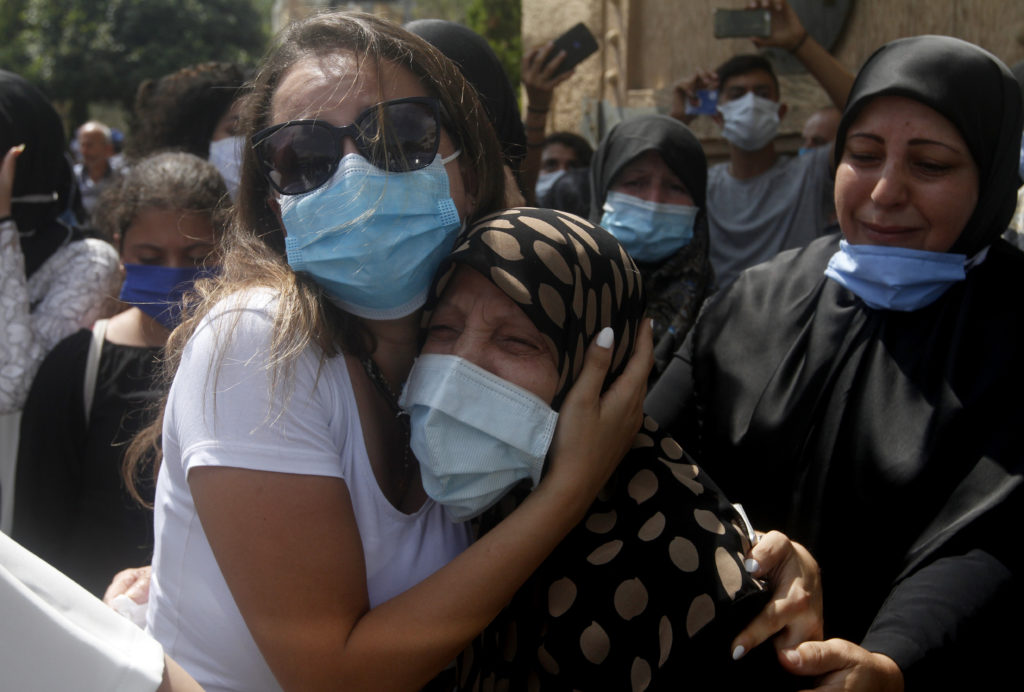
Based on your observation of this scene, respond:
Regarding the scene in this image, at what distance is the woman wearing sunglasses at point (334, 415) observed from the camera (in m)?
1.39

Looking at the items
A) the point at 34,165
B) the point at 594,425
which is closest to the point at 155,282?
the point at 34,165

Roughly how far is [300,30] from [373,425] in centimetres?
78

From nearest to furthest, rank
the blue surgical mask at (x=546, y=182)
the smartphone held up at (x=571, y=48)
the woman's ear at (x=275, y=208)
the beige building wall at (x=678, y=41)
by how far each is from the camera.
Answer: the woman's ear at (x=275, y=208)
the smartphone held up at (x=571, y=48)
the beige building wall at (x=678, y=41)
the blue surgical mask at (x=546, y=182)

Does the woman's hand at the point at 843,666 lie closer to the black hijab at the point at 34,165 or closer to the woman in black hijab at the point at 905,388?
the woman in black hijab at the point at 905,388

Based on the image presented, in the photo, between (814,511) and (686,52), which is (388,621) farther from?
(686,52)

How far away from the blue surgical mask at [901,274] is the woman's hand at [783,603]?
837 millimetres

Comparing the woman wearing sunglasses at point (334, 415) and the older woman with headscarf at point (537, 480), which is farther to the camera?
the older woman with headscarf at point (537, 480)

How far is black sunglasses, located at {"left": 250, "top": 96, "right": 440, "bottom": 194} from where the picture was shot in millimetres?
1580

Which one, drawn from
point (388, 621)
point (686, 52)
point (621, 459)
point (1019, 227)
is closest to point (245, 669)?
point (388, 621)

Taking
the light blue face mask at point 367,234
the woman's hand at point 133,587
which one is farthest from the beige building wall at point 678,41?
the woman's hand at point 133,587

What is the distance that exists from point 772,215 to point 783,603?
9.62ft

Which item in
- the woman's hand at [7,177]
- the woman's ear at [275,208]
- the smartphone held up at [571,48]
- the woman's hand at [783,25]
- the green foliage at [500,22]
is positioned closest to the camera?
the woman's ear at [275,208]

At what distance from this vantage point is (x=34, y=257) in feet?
10.2

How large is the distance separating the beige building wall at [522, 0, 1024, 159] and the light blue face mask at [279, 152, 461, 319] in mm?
3549
